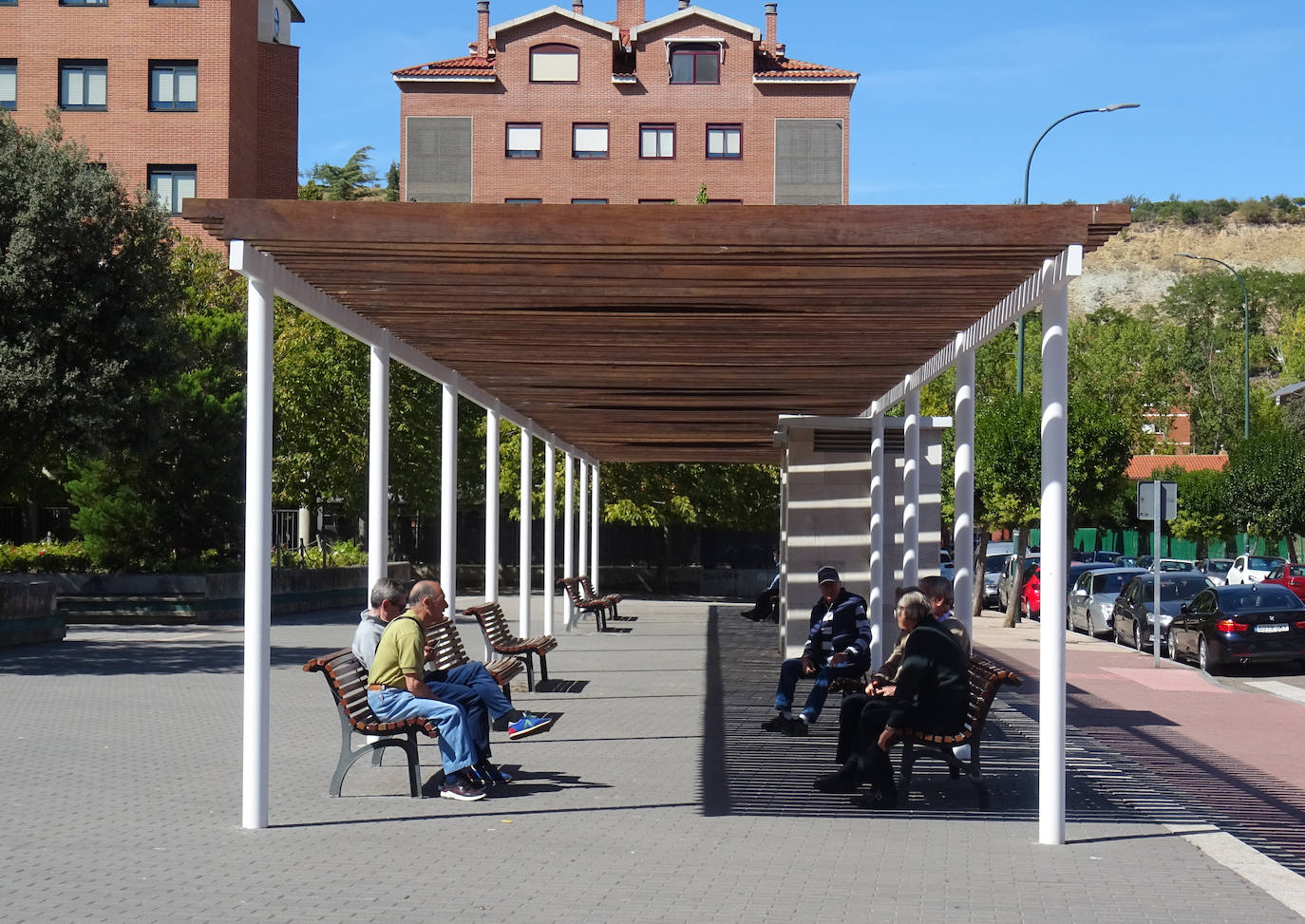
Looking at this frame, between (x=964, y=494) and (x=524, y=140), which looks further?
(x=524, y=140)

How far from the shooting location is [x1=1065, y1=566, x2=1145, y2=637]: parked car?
30.6m

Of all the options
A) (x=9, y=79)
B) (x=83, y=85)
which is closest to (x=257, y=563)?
(x=83, y=85)

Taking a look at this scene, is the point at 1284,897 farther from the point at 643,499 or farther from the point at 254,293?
the point at 643,499

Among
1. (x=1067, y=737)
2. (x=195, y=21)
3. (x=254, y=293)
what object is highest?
(x=195, y=21)

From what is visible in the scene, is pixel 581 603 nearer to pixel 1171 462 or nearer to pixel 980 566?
pixel 980 566

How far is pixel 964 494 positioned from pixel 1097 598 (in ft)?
63.2

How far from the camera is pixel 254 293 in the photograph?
862 cm

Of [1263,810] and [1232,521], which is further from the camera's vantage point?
[1232,521]

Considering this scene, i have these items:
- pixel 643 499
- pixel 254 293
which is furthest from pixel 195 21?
pixel 254 293

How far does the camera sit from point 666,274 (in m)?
8.91

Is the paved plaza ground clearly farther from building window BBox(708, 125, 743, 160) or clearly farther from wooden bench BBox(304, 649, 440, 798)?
building window BBox(708, 125, 743, 160)

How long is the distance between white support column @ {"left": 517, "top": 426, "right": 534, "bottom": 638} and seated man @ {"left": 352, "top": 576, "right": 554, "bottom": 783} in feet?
27.5

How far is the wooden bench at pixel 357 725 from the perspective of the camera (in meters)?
9.10

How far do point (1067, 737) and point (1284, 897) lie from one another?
6229mm
